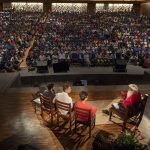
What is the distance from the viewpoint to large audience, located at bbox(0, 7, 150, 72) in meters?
13.2

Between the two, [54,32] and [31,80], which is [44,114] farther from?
[54,32]

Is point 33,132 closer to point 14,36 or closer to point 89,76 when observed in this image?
point 89,76

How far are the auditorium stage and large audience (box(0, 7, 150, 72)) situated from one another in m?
0.77

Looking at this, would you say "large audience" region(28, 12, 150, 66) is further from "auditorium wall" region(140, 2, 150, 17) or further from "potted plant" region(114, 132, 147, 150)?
"auditorium wall" region(140, 2, 150, 17)

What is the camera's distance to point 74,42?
48.8 feet

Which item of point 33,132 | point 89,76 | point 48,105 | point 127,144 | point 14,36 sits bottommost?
point 33,132

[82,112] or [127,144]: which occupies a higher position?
[82,112]

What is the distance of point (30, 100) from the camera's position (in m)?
7.46

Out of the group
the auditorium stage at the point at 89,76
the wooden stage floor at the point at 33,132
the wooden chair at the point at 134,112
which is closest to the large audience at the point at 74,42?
the auditorium stage at the point at 89,76

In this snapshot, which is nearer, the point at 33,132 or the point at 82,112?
the point at 82,112

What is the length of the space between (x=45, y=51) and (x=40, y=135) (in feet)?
27.7

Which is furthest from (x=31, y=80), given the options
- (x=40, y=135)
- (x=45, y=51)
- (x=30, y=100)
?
(x=40, y=135)

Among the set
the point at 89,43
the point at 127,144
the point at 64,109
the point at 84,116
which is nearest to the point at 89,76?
the point at 89,43

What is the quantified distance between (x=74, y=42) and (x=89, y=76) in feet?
11.6
